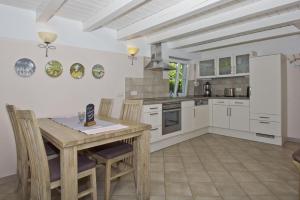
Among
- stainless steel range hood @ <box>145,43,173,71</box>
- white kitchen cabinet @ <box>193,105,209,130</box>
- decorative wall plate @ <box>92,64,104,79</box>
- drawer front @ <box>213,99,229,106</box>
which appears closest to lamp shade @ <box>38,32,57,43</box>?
decorative wall plate @ <box>92,64,104,79</box>

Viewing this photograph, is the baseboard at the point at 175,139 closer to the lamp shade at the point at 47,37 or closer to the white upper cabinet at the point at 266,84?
the white upper cabinet at the point at 266,84

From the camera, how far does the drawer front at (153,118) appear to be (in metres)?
3.22

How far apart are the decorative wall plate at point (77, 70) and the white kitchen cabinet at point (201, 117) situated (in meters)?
2.51

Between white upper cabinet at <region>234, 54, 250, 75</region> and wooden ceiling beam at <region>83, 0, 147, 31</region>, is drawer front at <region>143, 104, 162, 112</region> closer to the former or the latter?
wooden ceiling beam at <region>83, 0, 147, 31</region>

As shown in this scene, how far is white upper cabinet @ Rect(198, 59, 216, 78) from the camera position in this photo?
4.81m

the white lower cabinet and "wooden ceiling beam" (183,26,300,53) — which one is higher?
"wooden ceiling beam" (183,26,300,53)

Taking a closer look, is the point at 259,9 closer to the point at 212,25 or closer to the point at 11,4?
the point at 212,25

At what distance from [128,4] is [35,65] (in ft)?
Result: 5.00

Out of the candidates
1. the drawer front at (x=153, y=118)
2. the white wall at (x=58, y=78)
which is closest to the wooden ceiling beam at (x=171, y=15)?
the white wall at (x=58, y=78)

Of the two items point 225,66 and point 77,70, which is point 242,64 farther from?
point 77,70

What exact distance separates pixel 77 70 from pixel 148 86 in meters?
1.60

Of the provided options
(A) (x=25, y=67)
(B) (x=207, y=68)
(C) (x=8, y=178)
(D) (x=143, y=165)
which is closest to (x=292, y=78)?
(B) (x=207, y=68)

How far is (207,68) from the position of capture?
496cm

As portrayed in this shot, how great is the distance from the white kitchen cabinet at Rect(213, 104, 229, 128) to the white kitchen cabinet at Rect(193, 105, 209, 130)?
0.61 feet
